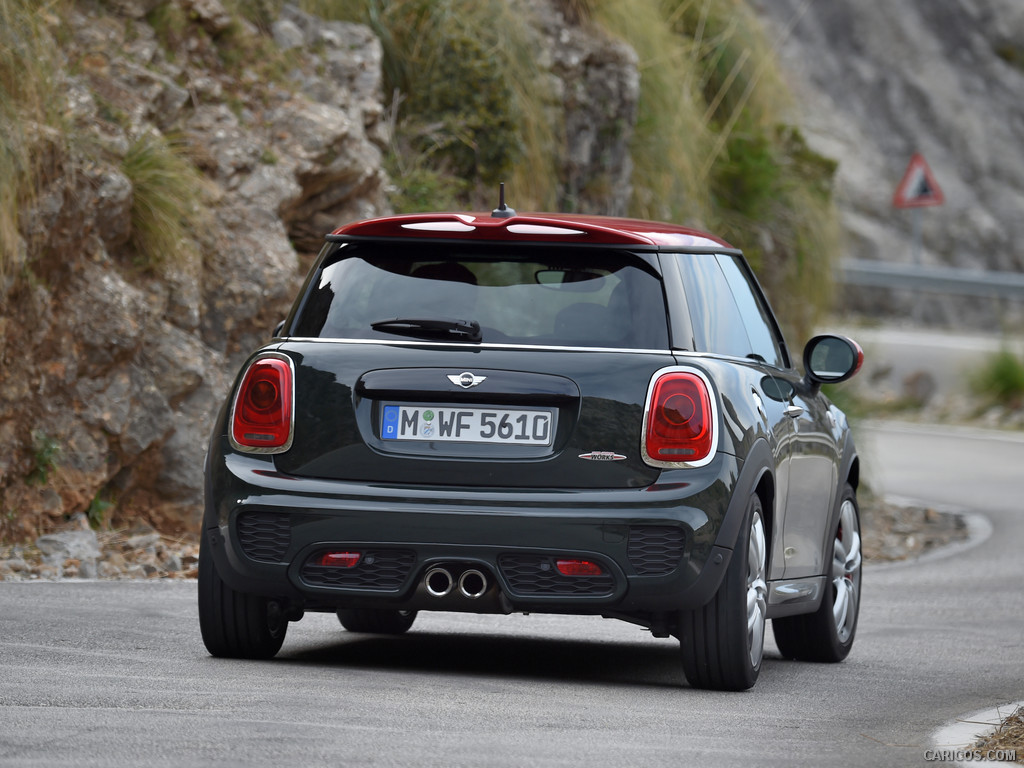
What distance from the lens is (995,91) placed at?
43.6 meters

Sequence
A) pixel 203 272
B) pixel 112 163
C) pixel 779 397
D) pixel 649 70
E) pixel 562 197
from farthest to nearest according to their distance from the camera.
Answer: pixel 649 70
pixel 562 197
pixel 203 272
pixel 112 163
pixel 779 397

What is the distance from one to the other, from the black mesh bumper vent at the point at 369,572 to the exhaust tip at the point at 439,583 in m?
0.08

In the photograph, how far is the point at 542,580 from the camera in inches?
244

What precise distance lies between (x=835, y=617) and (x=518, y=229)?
2.44 m

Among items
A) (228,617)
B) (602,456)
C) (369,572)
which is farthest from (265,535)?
(602,456)

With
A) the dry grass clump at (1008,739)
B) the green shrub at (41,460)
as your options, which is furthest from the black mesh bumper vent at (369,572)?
the green shrub at (41,460)

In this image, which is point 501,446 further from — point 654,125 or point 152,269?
point 654,125

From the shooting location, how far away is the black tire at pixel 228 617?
6684 millimetres

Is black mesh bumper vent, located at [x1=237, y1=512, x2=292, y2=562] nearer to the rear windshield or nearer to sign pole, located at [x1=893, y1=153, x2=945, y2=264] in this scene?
the rear windshield

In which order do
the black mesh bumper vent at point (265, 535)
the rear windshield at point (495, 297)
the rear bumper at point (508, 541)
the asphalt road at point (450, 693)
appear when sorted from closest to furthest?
the asphalt road at point (450, 693)
the rear bumper at point (508, 541)
the black mesh bumper vent at point (265, 535)
the rear windshield at point (495, 297)

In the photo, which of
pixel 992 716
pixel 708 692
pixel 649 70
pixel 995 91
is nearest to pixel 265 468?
pixel 708 692

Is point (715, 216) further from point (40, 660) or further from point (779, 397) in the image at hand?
point (40, 660)

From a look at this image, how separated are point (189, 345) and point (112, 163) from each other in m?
1.15

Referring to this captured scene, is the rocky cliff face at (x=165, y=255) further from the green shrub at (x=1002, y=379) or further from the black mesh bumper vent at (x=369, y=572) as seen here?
the green shrub at (x=1002, y=379)
